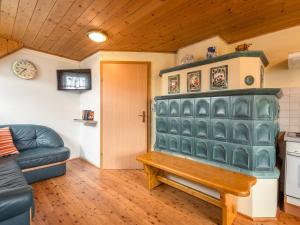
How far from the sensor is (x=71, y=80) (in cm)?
384

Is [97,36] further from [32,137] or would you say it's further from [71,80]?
Answer: [32,137]

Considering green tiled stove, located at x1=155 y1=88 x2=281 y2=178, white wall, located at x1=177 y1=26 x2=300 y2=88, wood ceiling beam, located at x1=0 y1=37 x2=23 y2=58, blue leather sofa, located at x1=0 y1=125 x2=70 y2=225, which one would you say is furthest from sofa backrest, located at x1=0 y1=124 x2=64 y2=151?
white wall, located at x1=177 y1=26 x2=300 y2=88

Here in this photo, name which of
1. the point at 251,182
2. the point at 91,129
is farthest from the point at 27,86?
the point at 251,182

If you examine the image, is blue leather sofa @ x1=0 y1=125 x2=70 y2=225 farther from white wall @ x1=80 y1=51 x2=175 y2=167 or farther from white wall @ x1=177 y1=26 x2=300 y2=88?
white wall @ x1=177 y1=26 x2=300 y2=88

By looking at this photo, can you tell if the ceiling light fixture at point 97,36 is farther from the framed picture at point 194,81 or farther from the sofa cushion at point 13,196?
the sofa cushion at point 13,196

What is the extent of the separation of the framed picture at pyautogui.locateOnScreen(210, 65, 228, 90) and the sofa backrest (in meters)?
2.83

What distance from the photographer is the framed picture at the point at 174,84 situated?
2.70 m

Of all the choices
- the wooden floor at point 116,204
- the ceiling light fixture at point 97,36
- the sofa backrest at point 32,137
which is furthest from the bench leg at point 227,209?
the sofa backrest at point 32,137

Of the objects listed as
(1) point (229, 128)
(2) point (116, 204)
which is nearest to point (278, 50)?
(1) point (229, 128)

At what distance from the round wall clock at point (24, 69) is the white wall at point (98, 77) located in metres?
1.00

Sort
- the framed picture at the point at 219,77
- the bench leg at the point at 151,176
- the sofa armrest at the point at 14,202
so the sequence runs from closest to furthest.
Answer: the sofa armrest at the point at 14,202
the framed picture at the point at 219,77
the bench leg at the point at 151,176

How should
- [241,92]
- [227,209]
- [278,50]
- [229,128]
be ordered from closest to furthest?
[227,209] → [241,92] → [229,128] → [278,50]

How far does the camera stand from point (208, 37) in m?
2.71

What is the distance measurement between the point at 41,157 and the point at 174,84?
2305 mm
